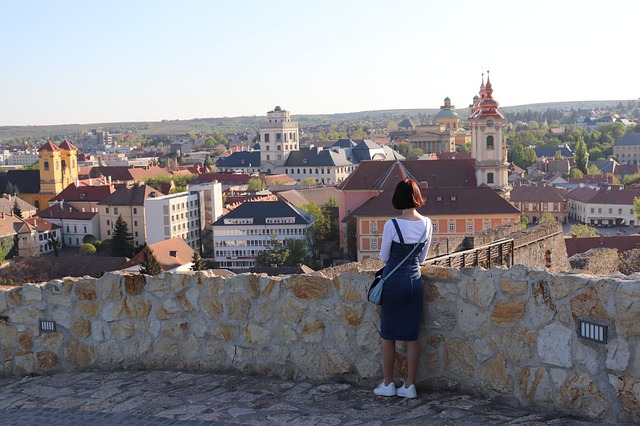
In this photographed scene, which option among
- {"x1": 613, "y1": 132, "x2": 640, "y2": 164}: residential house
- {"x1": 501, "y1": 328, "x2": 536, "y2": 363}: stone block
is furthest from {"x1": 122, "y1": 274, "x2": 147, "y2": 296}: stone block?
{"x1": 613, "y1": 132, "x2": 640, "y2": 164}: residential house

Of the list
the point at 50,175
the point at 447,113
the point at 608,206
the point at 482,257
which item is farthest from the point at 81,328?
the point at 447,113

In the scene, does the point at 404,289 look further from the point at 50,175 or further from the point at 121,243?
the point at 50,175

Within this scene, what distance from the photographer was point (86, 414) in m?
5.34

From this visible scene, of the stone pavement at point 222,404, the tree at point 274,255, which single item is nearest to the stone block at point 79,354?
the stone pavement at point 222,404

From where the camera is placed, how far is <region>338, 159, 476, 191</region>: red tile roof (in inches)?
2223

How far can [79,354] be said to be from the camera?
20.8 feet

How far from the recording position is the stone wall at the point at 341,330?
4.55 meters

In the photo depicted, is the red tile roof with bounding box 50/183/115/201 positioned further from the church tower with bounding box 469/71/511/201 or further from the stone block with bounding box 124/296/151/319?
the stone block with bounding box 124/296/151/319

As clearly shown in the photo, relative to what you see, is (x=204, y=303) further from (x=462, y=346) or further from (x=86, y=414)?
(x=462, y=346)

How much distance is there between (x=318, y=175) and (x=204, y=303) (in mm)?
100533

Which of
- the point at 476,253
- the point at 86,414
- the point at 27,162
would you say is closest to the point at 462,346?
the point at 86,414

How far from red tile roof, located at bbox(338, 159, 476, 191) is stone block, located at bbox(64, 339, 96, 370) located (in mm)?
49424

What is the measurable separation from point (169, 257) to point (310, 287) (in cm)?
4095

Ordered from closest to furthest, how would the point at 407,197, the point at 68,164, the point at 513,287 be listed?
the point at 513,287 < the point at 407,197 < the point at 68,164
